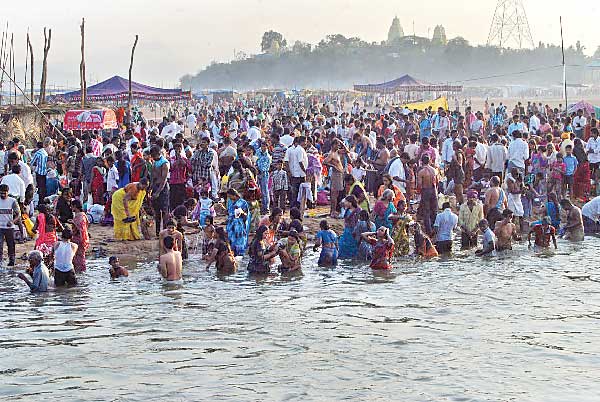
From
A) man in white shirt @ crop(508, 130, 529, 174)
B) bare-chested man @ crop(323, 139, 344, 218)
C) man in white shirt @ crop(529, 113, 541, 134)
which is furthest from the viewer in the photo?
man in white shirt @ crop(529, 113, 541, 134)

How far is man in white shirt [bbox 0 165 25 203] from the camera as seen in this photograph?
49.8 ft

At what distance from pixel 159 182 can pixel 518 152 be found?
7365 mm

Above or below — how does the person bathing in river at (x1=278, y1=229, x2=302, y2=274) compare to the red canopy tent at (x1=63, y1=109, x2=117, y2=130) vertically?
below

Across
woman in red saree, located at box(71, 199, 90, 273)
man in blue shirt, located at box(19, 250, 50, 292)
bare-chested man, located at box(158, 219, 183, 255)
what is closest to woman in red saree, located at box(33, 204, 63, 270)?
woman in red saree, located at box(71, 199, 90, 273)

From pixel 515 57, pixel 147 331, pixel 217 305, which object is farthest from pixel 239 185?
pixel 515 57

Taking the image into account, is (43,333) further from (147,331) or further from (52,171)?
(52,171)

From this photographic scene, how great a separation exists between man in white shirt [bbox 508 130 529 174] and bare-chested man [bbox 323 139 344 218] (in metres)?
3.51

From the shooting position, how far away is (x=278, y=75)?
152m

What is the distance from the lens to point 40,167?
17.7m

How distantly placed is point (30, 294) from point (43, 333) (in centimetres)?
190

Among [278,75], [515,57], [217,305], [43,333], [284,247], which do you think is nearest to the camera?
[43,333]

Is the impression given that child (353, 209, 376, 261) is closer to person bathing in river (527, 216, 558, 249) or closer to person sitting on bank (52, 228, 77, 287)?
person bathing in river (527, 216, 558, 249)

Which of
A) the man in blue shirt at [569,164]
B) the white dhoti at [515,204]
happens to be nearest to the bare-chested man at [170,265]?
the white dhoti at [515,204]

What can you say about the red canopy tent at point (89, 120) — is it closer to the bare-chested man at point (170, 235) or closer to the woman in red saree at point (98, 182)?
Result: the woman in red saree at point (98, 182)
